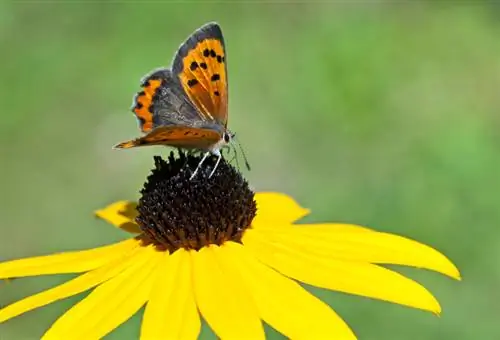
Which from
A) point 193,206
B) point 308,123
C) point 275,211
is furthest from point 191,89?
point 308,123

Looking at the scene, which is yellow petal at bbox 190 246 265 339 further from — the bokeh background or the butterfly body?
the bokeh background

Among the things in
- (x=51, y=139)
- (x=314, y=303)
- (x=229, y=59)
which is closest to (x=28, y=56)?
(x=51, y=139)

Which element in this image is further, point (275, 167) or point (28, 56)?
point (28, 56)

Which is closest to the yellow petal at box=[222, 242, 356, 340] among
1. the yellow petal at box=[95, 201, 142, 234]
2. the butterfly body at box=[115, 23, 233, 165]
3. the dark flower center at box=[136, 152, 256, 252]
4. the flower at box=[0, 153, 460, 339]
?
the flower at box=[0, 153, 460, 339]

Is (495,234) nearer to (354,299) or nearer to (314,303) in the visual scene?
(354,299)

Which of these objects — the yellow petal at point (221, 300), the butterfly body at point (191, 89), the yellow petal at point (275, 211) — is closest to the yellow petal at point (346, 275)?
the yellow petal at point (221, 300)

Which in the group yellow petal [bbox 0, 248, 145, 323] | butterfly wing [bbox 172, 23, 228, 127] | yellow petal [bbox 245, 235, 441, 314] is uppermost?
butterfly wing [bbox 172, 23, 228, 127]

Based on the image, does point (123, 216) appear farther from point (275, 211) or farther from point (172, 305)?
point (172, 305)
